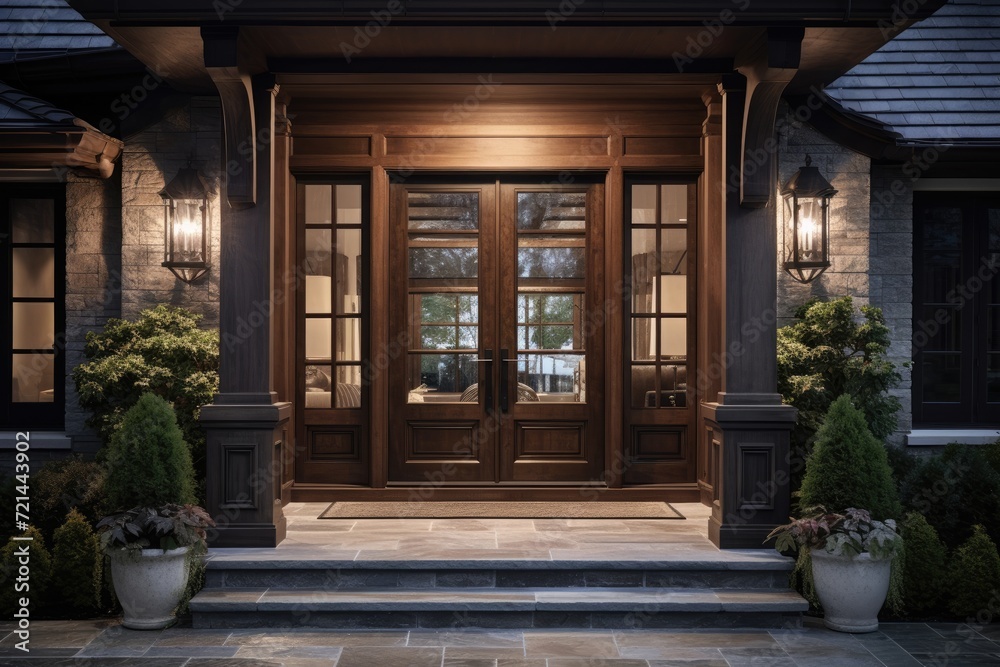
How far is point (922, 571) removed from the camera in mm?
5445

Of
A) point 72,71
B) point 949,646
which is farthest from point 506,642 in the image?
point 72,71

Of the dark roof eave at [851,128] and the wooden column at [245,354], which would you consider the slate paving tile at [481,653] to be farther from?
the dark roof eave at [851,128]

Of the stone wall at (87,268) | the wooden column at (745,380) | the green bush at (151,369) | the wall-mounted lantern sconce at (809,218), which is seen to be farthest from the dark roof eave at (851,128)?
the stone wall at (87,268)

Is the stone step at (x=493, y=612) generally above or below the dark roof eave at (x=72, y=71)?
below

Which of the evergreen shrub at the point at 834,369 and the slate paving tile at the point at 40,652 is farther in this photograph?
the evergreen shrub at the point at 834,369

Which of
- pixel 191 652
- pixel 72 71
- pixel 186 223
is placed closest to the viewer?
pixel 191 652

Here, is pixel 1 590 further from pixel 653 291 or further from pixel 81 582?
pixel 653 291

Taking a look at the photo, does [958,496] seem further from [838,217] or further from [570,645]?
[570,645]

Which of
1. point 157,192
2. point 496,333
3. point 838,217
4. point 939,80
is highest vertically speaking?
point 939,80

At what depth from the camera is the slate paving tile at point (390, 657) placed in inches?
181

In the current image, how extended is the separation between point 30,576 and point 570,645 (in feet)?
10.6

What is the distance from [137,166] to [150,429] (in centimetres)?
248

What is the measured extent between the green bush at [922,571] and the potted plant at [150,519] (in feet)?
13.8

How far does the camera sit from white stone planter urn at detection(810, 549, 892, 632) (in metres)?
5.14
